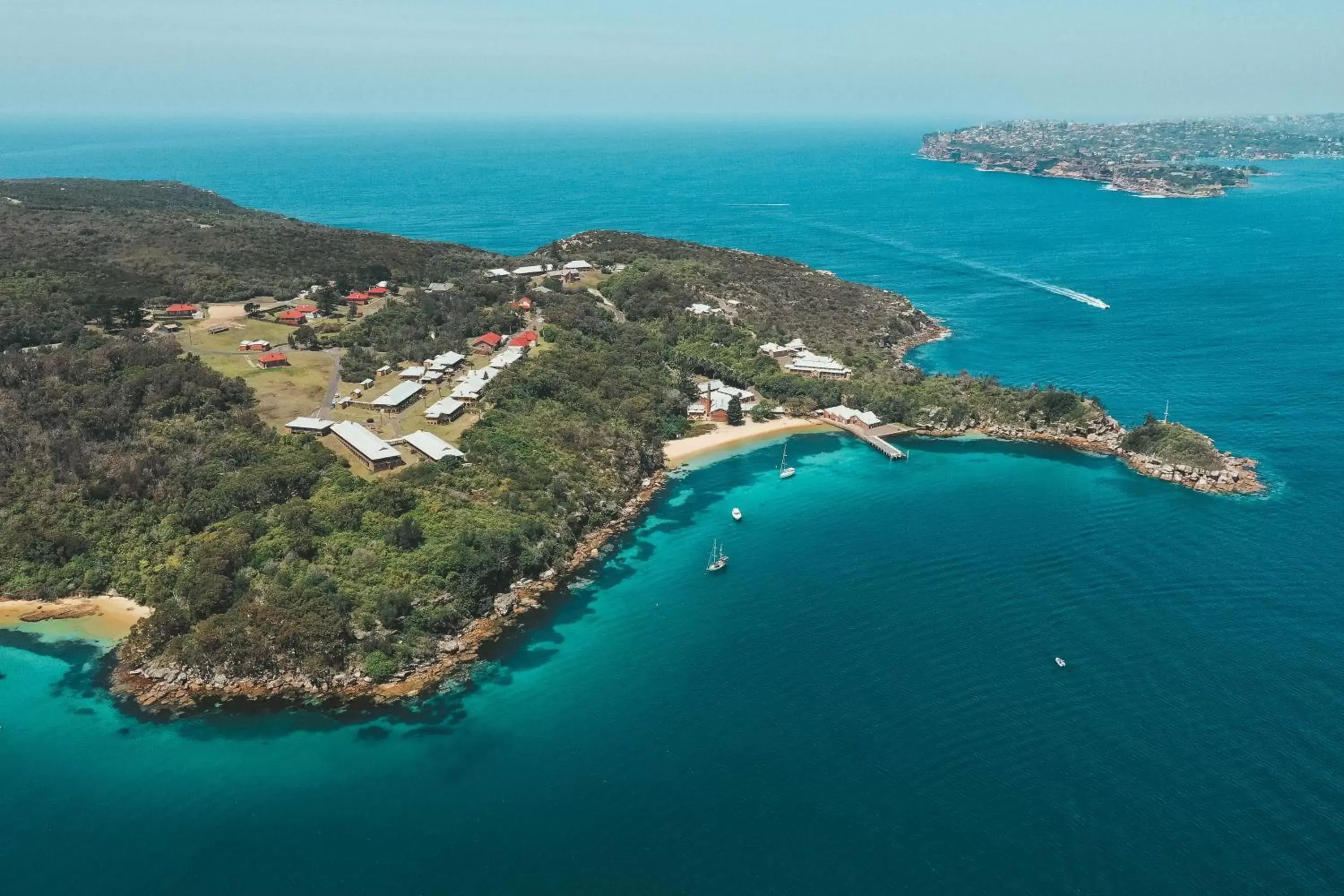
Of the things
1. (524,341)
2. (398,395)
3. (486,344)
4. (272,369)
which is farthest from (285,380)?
(524,341)

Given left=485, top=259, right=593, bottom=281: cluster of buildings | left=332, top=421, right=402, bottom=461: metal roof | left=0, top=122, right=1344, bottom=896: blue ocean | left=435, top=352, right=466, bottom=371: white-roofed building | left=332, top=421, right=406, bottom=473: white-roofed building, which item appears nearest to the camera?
left=0, top=122, right=1344, bottom=896: blue ocean

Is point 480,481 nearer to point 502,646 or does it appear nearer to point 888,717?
point 502,646

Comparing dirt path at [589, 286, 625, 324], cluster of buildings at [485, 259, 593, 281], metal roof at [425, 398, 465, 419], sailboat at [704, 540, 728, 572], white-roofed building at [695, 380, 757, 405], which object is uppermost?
cluster of buildings at [485, 259, 593, 281]

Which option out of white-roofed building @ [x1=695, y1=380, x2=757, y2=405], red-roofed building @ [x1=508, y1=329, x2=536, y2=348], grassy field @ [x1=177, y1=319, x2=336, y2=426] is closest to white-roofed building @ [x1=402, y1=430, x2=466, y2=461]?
grassy field @ [x1=177, y1=319, x2=336, y2=426]

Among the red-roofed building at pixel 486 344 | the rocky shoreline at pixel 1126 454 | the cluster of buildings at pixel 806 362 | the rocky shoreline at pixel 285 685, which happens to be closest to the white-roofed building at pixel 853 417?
the rocky shoreline at pixel 1126 454

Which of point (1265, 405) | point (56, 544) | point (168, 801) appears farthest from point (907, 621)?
point (1265, 405)

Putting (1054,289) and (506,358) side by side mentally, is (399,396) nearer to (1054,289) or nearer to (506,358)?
(506,358)

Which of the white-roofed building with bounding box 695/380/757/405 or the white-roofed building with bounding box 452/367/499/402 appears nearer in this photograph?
the white-roofed building with bounding box 452/367/499/402

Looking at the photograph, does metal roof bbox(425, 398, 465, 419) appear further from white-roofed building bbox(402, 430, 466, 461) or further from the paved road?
the paved road
